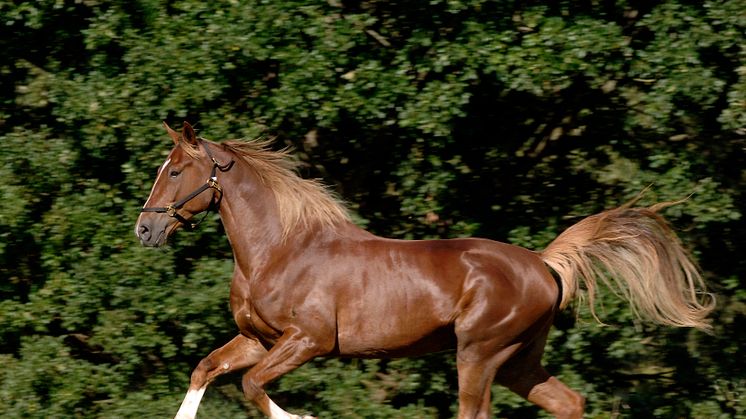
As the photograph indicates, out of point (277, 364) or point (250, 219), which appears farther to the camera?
point (250, 219)

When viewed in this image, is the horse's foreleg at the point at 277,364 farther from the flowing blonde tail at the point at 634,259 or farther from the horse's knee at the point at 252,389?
the flowing blonde tail at the point at 634,259

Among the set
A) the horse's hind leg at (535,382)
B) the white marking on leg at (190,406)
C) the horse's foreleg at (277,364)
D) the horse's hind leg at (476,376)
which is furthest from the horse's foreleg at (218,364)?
the horse's hind leg at (535,382)

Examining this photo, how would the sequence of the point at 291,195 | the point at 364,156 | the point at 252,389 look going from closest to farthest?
the point at 252,389
the point at 291,195
the point at 364,156

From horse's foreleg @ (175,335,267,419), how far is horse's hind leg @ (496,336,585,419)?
154 cm

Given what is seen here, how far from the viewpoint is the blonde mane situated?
6035mm

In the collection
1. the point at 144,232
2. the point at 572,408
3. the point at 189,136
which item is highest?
the point at 189,136

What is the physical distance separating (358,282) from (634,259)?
1746 mm

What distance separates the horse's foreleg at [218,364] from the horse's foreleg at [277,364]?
0.30 m

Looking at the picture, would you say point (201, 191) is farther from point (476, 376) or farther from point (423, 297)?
point (476, 376)

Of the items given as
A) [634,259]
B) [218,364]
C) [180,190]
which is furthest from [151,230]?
[634,259]

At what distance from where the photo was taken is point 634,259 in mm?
6188

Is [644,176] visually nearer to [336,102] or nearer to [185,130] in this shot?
[336,102]

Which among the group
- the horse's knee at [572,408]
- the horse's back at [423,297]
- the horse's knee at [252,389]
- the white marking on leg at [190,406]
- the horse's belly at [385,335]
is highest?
the horse's back at [423,297]

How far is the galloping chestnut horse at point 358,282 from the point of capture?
5812mm
